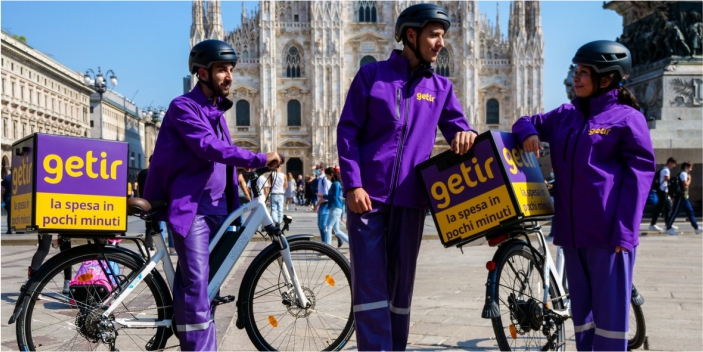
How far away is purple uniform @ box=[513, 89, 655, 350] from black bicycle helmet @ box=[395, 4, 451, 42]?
663 mm

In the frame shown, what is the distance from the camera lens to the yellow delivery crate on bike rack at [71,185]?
3182 mm

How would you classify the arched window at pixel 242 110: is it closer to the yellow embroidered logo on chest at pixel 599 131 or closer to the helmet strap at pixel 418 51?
the helmet strap at pixel 418 51

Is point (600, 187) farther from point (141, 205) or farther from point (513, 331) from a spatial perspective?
point (141, 205)

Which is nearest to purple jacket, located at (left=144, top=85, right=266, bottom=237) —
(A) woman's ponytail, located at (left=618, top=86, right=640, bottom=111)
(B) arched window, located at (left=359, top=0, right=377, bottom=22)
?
(A) woman's ponytail, located at (left=618, top=86, right=640, bottom=111)

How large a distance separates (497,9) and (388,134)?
1916 inches

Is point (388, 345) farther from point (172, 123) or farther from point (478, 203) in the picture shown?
point (172, 123)

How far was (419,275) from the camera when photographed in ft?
23.0

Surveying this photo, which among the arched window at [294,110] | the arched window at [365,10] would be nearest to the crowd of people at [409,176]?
the arched window at [294,110]

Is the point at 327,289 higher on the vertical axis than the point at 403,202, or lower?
lower

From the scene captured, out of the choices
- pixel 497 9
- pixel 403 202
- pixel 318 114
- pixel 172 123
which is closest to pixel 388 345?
pixel 403 202

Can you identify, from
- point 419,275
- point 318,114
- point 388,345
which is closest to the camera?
point 388,345

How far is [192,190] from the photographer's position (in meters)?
3.25

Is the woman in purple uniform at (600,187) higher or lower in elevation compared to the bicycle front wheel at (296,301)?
higher

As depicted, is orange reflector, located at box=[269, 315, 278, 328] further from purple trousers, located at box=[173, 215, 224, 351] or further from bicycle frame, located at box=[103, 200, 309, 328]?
purple trousers, located at box=[173, 215, 224, 351]
